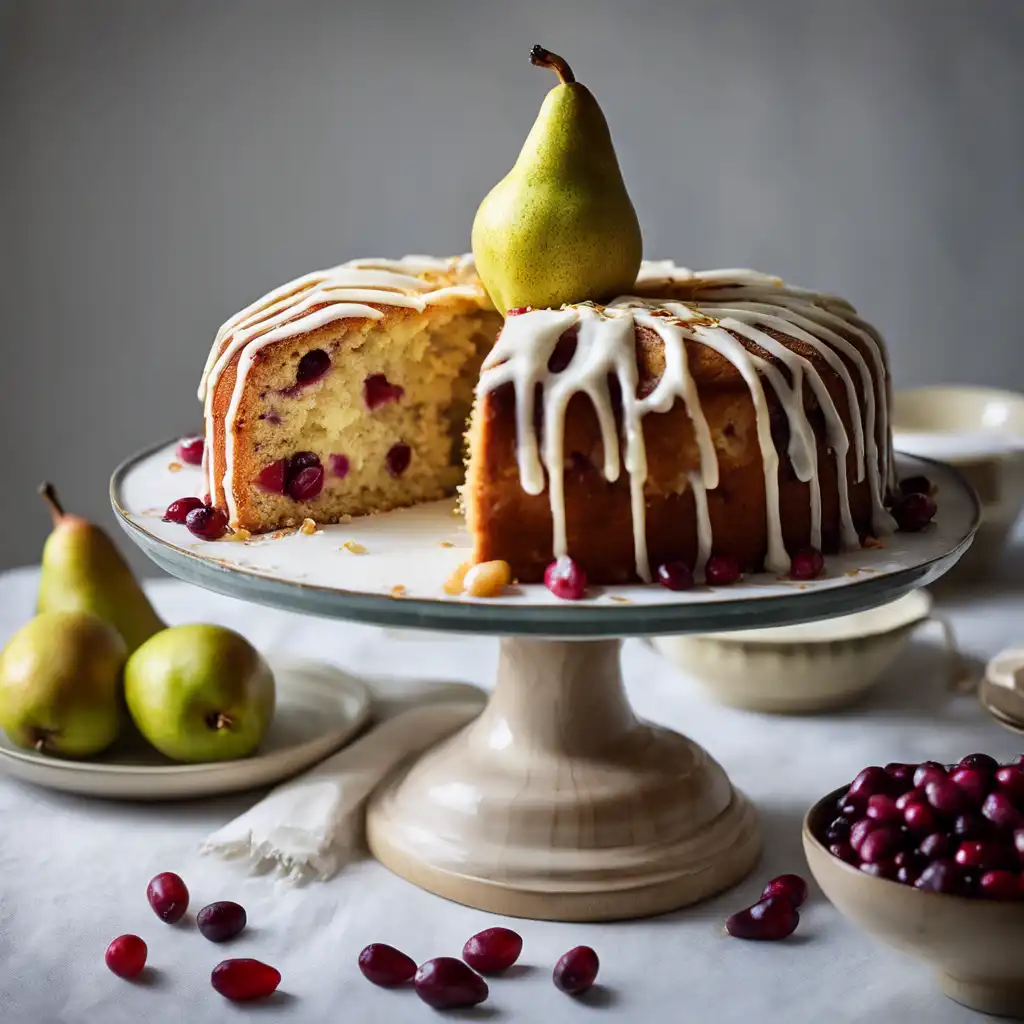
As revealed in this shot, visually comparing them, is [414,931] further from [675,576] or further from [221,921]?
[675,576]

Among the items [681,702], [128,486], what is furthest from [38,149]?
[681,702]

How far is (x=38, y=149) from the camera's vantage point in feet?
12.0

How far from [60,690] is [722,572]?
801 mm

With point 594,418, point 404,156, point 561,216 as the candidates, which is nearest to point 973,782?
point 594,418

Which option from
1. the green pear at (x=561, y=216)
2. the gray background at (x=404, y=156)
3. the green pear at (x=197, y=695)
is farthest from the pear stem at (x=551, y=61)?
the gray background at (x=404, y=156)

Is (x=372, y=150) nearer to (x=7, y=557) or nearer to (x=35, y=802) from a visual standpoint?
(x=7, y=557)

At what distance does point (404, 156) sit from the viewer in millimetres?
3760

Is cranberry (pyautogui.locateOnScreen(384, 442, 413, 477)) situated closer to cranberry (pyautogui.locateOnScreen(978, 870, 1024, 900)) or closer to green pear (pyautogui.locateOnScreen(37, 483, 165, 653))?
green pear (pyautogui.locateOnScreen(37, 483, 165, 653))

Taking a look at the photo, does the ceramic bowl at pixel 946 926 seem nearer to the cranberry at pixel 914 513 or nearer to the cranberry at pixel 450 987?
the cranberry at pixel 450 987

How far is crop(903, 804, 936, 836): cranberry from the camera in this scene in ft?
4.10

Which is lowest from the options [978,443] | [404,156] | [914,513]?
[978,443]

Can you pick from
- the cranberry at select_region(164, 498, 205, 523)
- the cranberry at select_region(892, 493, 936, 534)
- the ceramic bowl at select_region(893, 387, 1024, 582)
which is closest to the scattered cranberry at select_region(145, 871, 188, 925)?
the cranberry at select_region(164, 498, 205, 523)

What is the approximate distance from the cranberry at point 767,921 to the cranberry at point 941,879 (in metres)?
0.24

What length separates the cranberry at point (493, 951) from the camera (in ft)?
4.50
